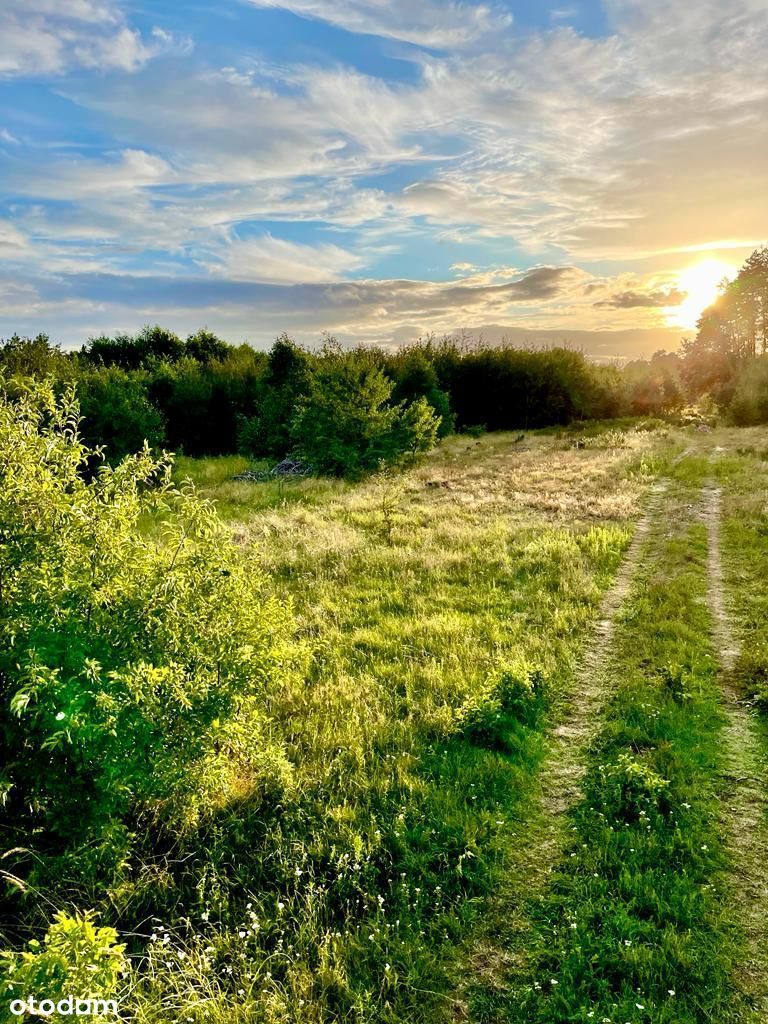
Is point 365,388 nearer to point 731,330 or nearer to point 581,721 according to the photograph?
point 581,721

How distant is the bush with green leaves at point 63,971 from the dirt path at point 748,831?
5016 mm

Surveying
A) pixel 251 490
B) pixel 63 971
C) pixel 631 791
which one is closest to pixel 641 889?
pixel 631 791

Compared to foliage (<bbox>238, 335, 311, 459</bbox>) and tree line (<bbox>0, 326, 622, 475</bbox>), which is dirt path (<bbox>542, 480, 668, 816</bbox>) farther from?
foliage (<bbox>238, 335, 311, 459</bbox>)

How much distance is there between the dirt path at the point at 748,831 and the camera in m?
5.00

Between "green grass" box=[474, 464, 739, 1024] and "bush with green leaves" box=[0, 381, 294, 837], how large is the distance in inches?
141

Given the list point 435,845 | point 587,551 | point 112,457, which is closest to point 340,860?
point 435,845

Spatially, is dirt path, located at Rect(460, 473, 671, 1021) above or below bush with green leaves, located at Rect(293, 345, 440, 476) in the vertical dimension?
below

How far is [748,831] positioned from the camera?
6477 mm

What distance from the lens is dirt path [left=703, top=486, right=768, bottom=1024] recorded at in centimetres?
500

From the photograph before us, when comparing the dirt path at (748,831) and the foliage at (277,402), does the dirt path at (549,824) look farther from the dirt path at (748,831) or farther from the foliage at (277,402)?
the foliage at (277,402)

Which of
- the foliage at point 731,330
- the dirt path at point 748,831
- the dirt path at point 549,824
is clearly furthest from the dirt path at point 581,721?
the foliage at point 731,330

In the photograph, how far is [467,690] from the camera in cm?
965

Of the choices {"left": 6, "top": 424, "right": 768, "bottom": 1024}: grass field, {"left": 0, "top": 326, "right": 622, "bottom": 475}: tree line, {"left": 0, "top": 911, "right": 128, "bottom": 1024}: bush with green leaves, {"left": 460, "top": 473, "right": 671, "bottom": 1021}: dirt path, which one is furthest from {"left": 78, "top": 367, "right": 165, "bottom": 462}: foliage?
{"left": 0, "top": 911, "right": 128, "bottom": 1024}: bush with green leaves

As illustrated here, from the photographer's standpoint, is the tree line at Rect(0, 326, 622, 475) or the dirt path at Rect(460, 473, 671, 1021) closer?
the dirt path at Rect(460, 473, 671, 1021)
